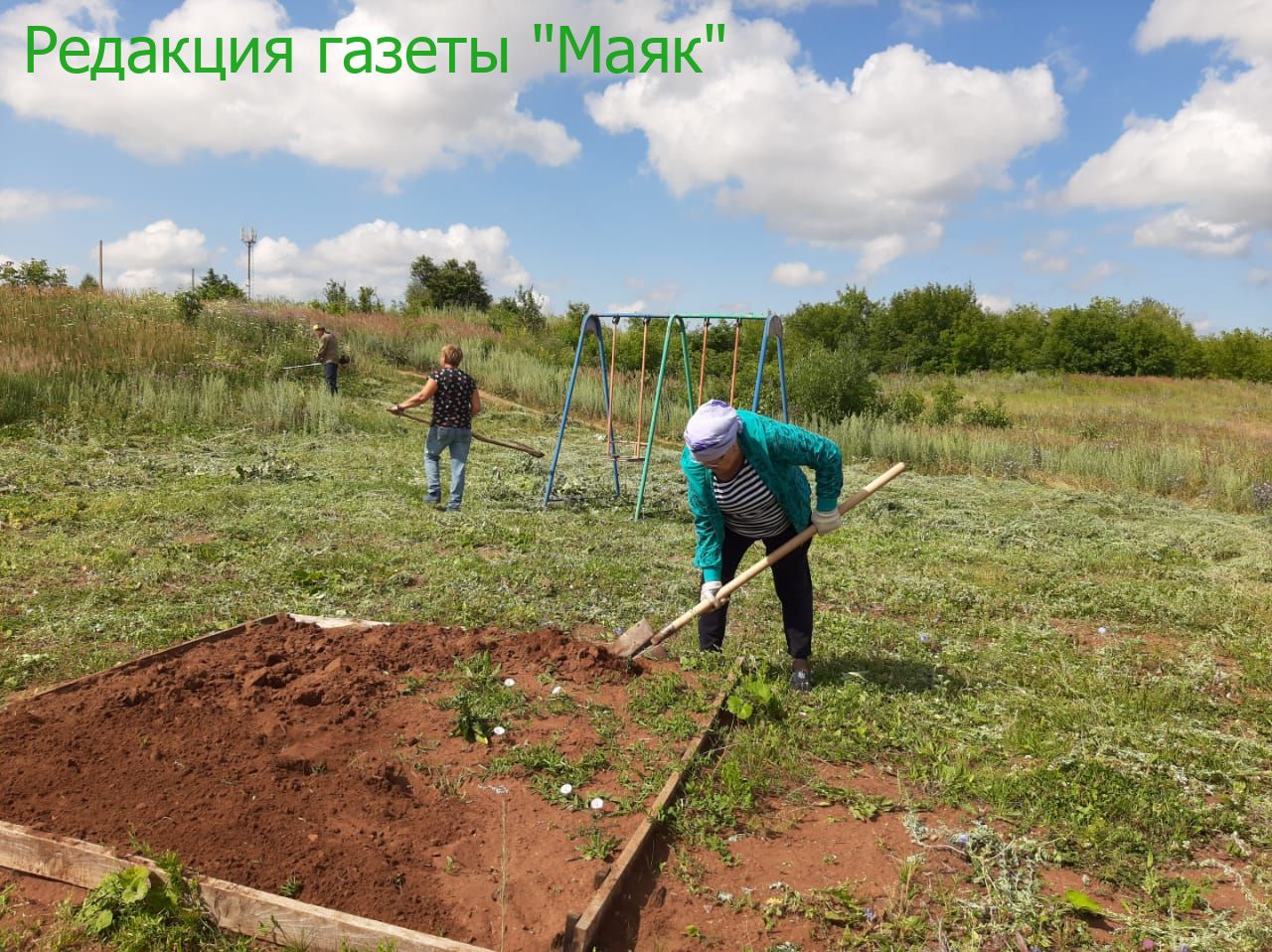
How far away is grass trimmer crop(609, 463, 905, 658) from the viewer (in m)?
4.07

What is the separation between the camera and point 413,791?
10.9ft

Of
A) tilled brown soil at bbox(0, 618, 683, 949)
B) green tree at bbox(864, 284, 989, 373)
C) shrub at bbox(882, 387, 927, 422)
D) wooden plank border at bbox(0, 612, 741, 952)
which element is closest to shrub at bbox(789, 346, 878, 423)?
shrub at bbox(882, 387, 927, 422)

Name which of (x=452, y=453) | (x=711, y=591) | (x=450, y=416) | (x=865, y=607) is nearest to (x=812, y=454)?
(x=711, y=591)

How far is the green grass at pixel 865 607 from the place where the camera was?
3.24m

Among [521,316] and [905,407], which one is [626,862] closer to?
[905,407]

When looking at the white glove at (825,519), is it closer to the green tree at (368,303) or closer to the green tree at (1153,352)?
the green tree at (368,303)

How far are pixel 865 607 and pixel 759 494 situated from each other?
2350 millimetres

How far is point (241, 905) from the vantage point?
8.36 ft

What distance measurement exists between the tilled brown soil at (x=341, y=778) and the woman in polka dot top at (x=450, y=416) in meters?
4.20

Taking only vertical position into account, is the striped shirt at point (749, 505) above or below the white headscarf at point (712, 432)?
below

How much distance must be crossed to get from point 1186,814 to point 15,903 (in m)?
4.07

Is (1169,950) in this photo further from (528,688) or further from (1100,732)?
(528,688)

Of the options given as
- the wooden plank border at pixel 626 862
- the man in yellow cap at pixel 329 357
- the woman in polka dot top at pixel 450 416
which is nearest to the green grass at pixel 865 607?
the wooden plank border at pixel 626 862

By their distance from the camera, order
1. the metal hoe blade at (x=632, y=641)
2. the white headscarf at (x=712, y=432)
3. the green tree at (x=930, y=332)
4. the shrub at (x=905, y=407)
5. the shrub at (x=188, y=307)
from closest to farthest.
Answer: the white headscarf at (x=712, y=432) < the metal hoe blade at (x=632, y=641) < the shrub at (x=905, y=407) < the shrub at (x=188, y=307) < the green tree at (x=930, y=332)
